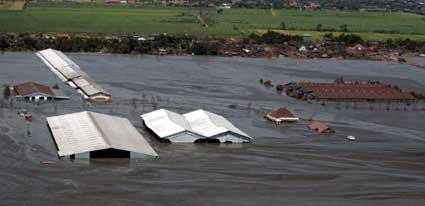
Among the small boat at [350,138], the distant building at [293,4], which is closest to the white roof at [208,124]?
the small boat at [350,138]

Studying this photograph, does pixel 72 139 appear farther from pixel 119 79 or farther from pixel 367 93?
pixel 367 93

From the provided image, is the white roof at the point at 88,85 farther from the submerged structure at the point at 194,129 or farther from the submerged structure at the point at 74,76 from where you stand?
the submerged structure at the point at 194,129

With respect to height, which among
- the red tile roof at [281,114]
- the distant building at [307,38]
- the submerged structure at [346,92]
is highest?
the red tile roof at [281,114]

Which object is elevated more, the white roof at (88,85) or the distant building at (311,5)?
the white roof at (88,85)

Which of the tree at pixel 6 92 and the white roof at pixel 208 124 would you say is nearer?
the white roof at pixel 208 124

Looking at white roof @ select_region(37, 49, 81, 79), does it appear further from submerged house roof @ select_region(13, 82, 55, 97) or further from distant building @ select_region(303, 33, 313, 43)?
distant building @ select_region(303, 33, 313, 43)

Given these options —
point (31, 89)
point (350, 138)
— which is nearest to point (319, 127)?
point (350, 138)
